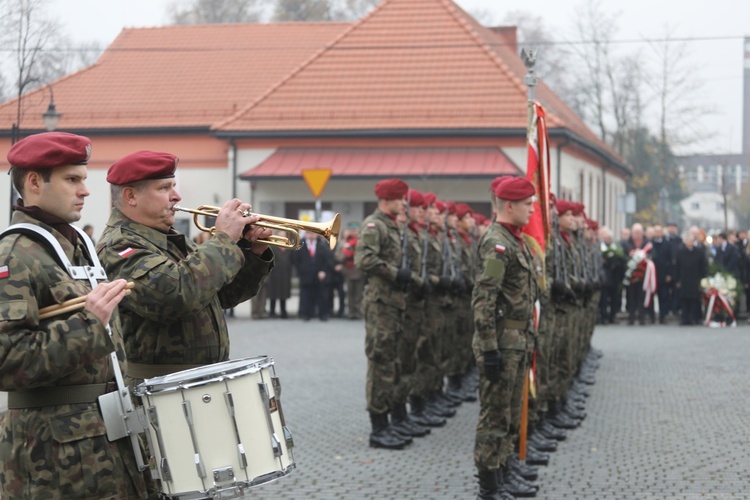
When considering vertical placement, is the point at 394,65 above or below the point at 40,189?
above

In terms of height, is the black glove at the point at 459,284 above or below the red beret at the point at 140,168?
below

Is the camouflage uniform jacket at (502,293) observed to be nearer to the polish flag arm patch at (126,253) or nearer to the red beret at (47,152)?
the polish flag arm patch at (126,253)

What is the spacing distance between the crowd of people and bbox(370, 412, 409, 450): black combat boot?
13.8 metres

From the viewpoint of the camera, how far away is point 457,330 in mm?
13102

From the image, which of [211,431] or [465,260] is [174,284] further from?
[465,260]

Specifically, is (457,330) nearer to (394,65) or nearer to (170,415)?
(170,415)

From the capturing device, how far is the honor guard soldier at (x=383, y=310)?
9.91 meters

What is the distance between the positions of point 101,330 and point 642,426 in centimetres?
789

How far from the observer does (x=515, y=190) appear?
8.01 m

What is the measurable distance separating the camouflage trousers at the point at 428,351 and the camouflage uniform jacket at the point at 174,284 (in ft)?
19.7

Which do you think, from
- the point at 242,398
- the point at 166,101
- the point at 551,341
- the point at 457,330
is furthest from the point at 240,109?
the point at 242,398

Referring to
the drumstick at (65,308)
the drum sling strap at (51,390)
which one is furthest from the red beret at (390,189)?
the drumstick at (65,308)

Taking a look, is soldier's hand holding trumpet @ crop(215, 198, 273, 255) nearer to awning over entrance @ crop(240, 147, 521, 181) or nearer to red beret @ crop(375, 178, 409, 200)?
red beret @ crop(375, 178, 409, 200)

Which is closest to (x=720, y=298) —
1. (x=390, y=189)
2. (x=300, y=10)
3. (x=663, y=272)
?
(x=663, y=272)
